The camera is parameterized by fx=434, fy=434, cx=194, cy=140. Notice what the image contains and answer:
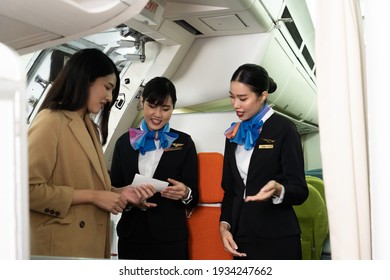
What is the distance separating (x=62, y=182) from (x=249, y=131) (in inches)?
41.8

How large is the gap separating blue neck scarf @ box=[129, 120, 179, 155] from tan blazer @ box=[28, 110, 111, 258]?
582 millimetres

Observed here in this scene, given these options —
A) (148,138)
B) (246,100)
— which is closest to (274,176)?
(246,100)

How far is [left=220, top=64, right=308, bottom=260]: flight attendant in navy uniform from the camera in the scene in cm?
235

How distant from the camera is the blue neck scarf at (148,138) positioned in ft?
9.34

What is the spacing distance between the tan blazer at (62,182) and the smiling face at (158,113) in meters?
0.70

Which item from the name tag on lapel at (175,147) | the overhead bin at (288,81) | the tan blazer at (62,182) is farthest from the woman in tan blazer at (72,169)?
the overhead bin at (288,81)

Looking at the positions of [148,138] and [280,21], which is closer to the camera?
[148,138]

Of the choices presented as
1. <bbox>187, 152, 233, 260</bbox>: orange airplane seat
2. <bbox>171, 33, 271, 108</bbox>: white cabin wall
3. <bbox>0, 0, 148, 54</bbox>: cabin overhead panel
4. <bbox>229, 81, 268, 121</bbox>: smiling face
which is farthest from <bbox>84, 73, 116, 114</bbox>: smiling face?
<bbox>171, 33, 271, 108</bbox>: white cabin wall

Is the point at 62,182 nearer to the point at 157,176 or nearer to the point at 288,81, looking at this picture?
the point at 157,176

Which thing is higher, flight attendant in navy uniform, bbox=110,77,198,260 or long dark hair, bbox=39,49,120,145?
long dark hair, bbox=39,49,120,145

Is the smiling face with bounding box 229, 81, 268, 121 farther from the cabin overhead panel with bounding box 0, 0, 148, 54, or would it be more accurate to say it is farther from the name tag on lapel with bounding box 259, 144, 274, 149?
the cabin overhead panel with bounding box 0, 0, 148, 54

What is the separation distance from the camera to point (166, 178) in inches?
111
